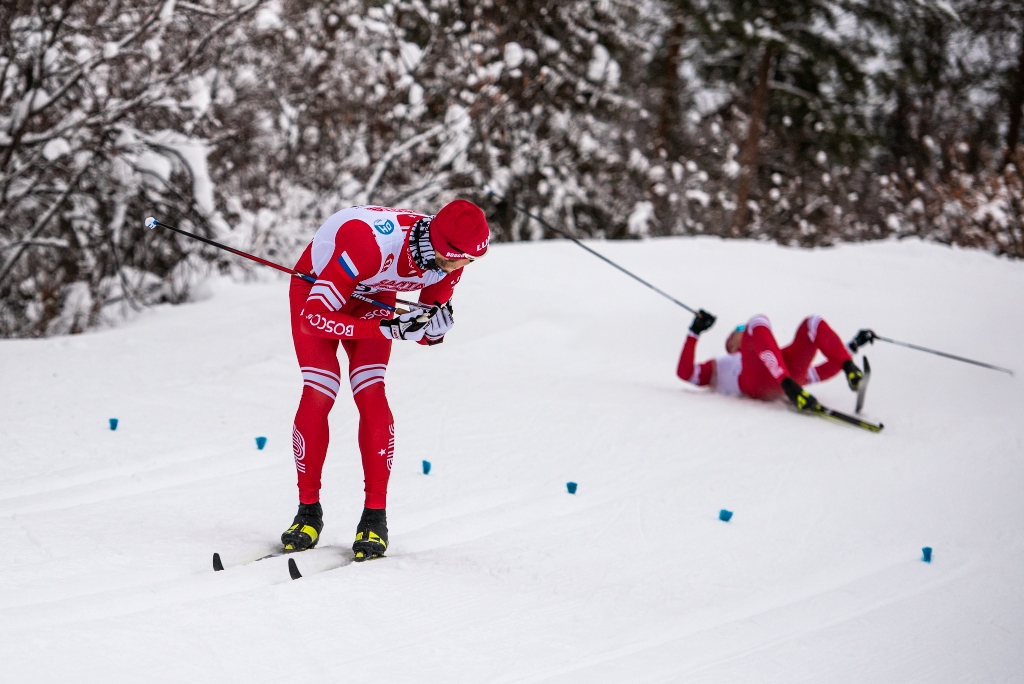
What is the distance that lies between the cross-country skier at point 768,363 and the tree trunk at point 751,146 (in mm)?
9389

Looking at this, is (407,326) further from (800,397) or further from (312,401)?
(800,397)

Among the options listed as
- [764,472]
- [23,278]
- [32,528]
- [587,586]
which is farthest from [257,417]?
[23,278]

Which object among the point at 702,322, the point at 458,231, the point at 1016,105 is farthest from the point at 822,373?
the point at 1016,105

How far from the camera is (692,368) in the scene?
6.41 m

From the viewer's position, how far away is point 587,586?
3236 mm

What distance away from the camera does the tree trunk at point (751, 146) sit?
604 inches

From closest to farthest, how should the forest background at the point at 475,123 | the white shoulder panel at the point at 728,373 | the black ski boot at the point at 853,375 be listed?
the black ski boot at the point at 853,375
the white shoulder panel at the point at 728,373
the forest background at the point at 475,123

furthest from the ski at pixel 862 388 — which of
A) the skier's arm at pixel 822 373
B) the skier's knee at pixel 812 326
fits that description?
the skier's knee at pixel 812 326

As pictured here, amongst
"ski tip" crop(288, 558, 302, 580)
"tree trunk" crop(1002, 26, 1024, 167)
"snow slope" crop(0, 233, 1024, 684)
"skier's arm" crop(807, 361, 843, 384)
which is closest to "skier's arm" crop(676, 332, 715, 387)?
"snow slope" crop(0, 233, 1024, 684)

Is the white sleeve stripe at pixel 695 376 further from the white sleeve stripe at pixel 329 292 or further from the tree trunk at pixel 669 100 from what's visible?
the tree trunk at pixel 669 100

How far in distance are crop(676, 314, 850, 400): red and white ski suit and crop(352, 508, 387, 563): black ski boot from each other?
3.63 metres

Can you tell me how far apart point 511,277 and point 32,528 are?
598cm

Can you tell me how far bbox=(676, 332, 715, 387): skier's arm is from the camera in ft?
20.6

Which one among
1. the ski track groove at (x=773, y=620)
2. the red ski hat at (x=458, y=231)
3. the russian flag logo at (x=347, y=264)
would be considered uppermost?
the red ski hat at (x=458, y=231)
